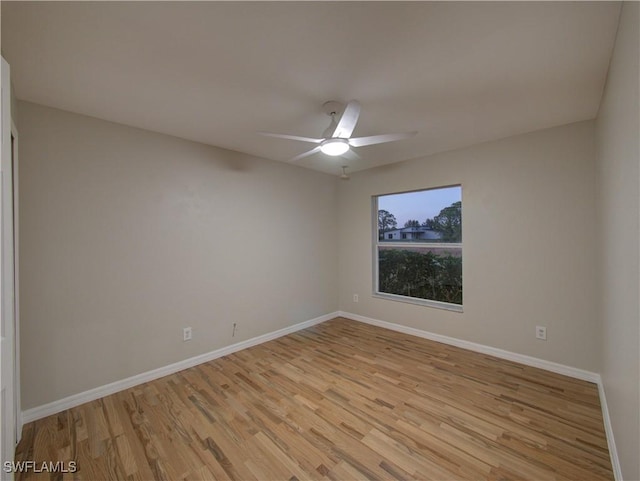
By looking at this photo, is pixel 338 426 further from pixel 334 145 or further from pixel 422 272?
pixel 422 272

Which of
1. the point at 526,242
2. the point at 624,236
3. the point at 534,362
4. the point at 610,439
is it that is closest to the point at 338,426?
the point at 610,439

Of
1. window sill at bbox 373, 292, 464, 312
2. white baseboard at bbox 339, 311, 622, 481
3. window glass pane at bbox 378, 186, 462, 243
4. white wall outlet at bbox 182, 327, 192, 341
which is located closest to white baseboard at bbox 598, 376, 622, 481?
white baseboard at bbox 339, 311, 622, 481

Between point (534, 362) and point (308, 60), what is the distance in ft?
11.5

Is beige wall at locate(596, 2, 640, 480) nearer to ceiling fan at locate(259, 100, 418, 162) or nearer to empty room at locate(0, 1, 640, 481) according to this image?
empty room at locate(0, 1, 640, 481)

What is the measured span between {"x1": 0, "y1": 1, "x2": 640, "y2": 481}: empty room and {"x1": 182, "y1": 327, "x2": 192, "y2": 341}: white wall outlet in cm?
2

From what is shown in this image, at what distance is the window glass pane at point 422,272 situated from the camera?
140 inches

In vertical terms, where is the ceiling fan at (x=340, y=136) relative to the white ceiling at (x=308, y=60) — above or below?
below

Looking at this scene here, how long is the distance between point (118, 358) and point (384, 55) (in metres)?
3.21

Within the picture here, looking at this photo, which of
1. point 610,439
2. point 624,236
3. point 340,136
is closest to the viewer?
point 624,236

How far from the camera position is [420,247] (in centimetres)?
391

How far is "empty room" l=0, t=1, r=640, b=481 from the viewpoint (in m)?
1.43

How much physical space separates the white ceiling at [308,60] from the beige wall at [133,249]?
0.39 metres

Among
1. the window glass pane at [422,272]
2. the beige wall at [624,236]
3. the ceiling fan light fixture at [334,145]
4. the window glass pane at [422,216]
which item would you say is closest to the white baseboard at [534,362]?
the beige wall at [624,236]

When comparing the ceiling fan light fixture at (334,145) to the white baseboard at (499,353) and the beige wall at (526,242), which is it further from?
the white baseboard at (499,353)
